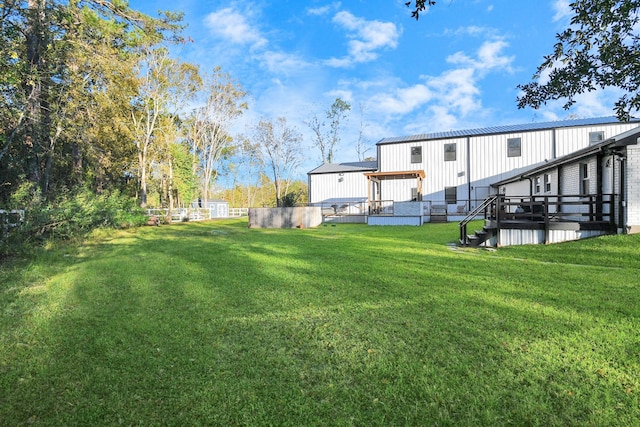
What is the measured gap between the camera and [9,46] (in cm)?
827

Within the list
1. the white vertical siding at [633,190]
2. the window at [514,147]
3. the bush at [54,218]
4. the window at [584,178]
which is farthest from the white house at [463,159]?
the bush at [54,218]

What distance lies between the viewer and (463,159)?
76.2 feet

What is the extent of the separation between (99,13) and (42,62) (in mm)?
2880

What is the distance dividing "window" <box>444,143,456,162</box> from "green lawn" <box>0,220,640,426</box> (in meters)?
18.6

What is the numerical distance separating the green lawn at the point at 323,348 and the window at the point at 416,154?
1910 centimetres

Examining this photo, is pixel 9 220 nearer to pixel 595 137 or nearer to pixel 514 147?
pixel 514 147

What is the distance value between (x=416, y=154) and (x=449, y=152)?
7.55 ft

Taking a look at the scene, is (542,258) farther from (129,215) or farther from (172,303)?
(129,215)

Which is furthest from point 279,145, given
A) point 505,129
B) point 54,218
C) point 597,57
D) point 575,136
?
point 597,57

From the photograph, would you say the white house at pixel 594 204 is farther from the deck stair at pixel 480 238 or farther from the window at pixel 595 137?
the window at pixel 595 137

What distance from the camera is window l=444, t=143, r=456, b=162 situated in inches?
925

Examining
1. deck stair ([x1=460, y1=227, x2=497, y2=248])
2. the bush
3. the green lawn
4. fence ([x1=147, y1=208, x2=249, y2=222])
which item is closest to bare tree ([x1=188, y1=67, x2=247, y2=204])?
fence ([x1=147, y1=208, x2=249, y2=222])

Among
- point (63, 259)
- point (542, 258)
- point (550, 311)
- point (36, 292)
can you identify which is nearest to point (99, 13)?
point (63, 259)

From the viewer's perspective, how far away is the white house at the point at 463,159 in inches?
839
